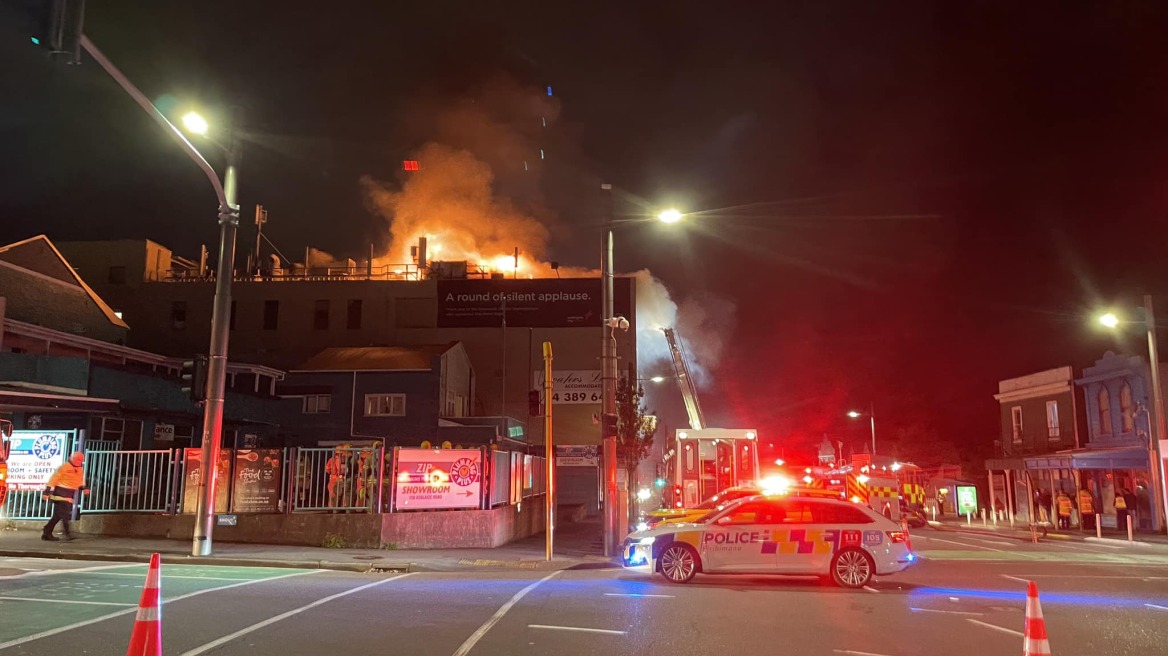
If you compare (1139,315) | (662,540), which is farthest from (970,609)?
(1139,315)

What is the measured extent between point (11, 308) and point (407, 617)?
27.3m

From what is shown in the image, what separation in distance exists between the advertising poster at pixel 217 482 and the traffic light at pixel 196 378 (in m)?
2.81

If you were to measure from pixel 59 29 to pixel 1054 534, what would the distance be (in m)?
27.6

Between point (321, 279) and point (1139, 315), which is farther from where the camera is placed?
point (321, 279)

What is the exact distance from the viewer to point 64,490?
15805 millimetres

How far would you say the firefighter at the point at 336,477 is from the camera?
17.4 m

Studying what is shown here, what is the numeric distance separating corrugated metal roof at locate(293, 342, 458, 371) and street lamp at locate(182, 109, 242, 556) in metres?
23.7

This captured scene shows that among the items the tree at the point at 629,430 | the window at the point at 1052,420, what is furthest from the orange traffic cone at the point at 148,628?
the window at the point at 1052,420

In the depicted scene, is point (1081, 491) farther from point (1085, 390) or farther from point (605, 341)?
point (605, 341)

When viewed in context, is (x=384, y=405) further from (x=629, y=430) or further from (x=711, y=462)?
(x=711, y=462)

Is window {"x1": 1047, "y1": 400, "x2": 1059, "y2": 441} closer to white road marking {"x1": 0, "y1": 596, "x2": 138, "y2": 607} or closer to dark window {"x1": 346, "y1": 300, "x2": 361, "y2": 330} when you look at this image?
white road marking {"x1": 0, "y1": 596, "x2": 138, "y2": 607}

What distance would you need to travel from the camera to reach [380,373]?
1535 inches

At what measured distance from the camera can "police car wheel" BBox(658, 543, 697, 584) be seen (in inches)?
491

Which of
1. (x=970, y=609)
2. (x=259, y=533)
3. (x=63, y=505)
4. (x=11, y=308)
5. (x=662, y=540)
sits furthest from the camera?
(x=11, y=308)
